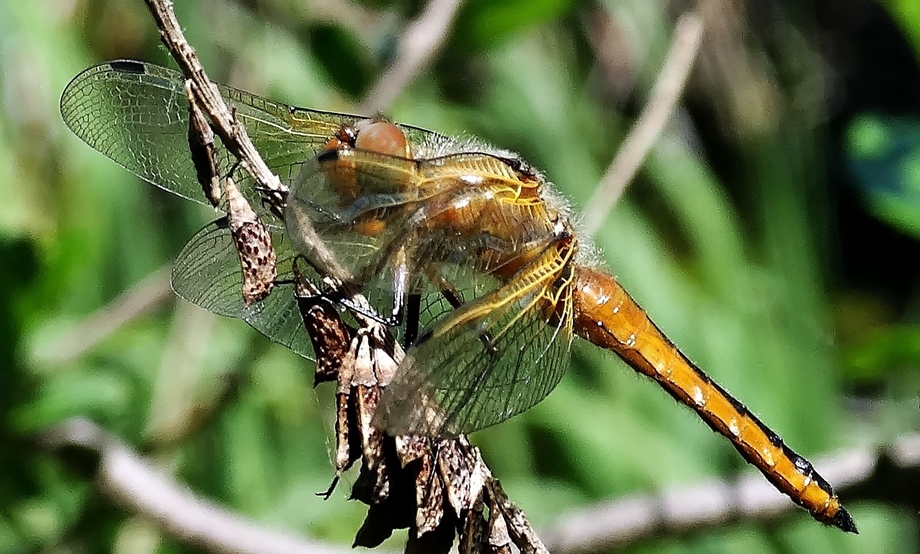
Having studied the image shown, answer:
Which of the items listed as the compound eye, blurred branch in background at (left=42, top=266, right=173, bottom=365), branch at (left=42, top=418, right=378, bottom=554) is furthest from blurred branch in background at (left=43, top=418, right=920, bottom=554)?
the compound eye

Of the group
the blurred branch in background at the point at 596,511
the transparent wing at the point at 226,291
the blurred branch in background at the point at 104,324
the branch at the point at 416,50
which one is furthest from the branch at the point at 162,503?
the branch at the point at 416,50

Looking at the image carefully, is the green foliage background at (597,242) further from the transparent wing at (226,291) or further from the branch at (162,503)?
the transparent wing at (226,291)

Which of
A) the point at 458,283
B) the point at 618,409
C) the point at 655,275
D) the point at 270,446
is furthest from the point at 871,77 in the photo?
the point at 458,283

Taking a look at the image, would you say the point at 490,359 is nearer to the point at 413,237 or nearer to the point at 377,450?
the point at 413,237

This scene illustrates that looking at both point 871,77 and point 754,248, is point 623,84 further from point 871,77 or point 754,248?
point 871,77

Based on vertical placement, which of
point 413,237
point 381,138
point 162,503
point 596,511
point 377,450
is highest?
point 381,138

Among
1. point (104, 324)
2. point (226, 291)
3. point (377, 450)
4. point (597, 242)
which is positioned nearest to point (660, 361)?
point (226, 291)

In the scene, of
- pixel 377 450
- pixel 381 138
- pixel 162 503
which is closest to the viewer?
pixel 377 450
